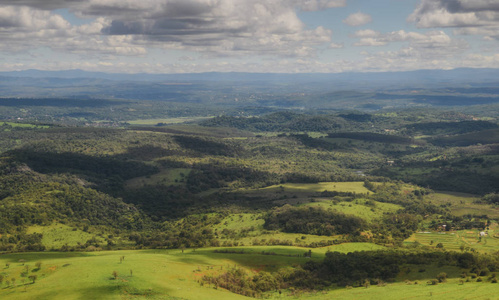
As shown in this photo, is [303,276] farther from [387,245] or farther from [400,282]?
[387,245]

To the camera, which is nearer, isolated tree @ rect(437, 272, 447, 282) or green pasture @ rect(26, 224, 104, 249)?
isolated tree @ rect(437, 272, 447, 282)

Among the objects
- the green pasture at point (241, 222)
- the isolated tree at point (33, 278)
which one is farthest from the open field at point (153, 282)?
the green pasture at point (241, 222)

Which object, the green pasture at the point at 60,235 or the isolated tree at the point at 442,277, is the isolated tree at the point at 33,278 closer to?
the green pasture at the point at 60,235

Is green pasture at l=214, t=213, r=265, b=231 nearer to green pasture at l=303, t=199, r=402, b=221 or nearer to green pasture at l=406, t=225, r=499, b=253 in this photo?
green pasture at l=303, t=199, r=402, b=221

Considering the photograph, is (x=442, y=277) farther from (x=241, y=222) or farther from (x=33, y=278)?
(x=241, y=222)

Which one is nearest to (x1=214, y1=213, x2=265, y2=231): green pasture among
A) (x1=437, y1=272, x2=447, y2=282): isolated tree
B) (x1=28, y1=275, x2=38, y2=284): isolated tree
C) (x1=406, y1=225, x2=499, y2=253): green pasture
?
(x1=406, y1=225, x2=499, y2=253): green pasture

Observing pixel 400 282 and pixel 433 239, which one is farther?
pixel 433 239

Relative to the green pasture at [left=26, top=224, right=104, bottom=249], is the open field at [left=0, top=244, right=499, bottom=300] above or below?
above

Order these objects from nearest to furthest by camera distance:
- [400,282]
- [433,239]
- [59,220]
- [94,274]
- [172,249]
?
[94,274] → [400,282] → [172,249] → [433,239] → [59,220]

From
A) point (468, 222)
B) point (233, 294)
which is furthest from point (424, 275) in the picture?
point (468, 222)
